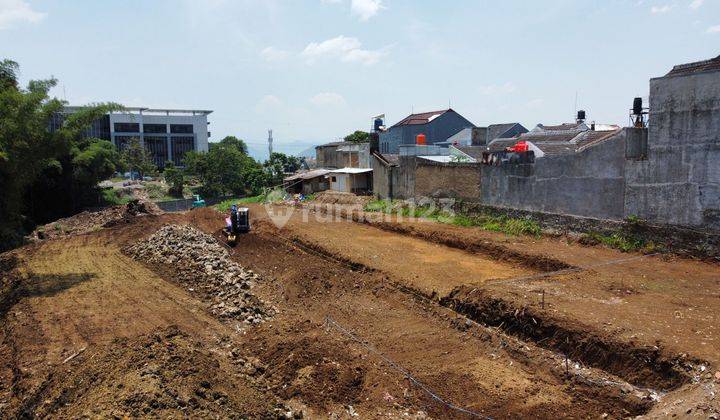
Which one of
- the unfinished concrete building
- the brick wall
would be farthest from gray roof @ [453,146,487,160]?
the unfinished concrete building

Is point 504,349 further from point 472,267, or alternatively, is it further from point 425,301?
point 472,267

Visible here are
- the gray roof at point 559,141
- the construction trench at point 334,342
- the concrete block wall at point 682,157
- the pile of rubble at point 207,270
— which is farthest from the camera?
the gray roof at point 559,141

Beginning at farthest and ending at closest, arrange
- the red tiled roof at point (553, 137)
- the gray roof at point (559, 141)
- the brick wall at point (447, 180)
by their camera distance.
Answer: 1. the red tiled roof at point (553, 137)
2. the gray roof at point (559, 141)
3. the brick wall at point (447, 180)

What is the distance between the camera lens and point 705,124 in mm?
12766

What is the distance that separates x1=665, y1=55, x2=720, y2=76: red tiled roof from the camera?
12.8 m

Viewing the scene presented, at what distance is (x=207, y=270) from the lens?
48.4 feet

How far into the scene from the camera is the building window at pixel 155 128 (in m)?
66.1

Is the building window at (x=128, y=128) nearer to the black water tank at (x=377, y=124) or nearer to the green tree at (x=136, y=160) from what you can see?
the green tree at (x=136, y=160)

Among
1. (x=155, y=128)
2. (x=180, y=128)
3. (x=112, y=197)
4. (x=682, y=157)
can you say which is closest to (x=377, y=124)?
(x=112, y=197)

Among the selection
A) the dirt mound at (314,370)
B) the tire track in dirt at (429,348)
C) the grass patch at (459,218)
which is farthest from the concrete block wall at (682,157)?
the dirt mound at (314,370)

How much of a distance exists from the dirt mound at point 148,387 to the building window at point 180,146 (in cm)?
6325

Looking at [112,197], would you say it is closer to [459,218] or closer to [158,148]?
[459,218]

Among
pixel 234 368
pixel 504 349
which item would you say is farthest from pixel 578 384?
pixel 234 368

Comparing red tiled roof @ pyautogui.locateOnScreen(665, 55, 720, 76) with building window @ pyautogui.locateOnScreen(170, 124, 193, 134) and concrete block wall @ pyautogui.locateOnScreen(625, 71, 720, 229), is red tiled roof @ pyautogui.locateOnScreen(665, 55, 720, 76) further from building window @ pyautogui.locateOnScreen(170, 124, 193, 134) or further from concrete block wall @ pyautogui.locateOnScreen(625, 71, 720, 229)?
building window @ pyautogui.locateOnScreen(170, 124, 193, 134)
